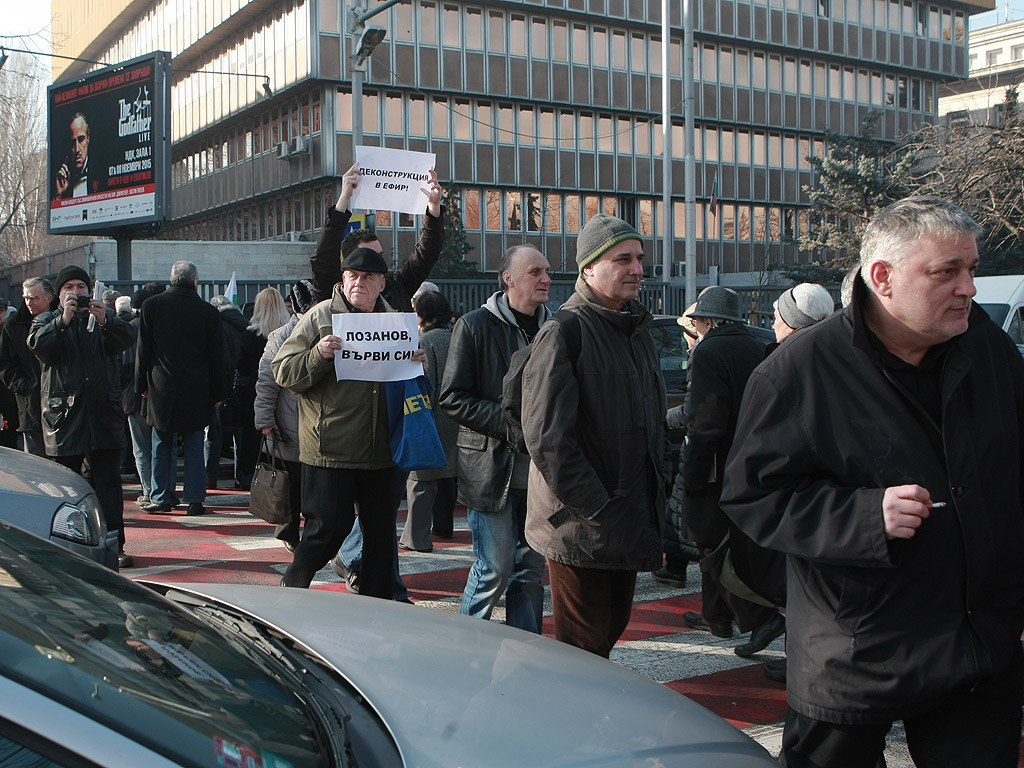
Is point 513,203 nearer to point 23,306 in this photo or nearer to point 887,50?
point 887,50

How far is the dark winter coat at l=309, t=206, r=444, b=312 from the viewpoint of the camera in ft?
18.2

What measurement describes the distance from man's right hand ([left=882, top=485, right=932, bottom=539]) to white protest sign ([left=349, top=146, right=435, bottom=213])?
3995 millimetres

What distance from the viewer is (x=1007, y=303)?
16250 millimetres

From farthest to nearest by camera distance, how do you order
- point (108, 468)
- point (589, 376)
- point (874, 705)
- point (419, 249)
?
point (108, 468) < point (419, 249) < point (589, 376) < point (874, 705)

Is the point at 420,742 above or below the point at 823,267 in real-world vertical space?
below

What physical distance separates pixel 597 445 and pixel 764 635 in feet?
6.80

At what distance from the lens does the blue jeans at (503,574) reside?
4.80 meters

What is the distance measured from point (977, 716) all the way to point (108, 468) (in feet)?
19.0

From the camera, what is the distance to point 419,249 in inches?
232

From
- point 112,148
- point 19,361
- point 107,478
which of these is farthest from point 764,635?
point 112,148

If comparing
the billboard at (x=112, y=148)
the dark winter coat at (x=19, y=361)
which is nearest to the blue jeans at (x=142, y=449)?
the dark winter coat at (x=19, y=361)

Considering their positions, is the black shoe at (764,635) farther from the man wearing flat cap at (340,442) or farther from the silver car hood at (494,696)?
the silver car hood at (494,696)

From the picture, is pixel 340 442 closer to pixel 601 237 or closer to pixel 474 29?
pixel 601 237

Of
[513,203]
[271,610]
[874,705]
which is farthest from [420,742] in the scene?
[513,203]
